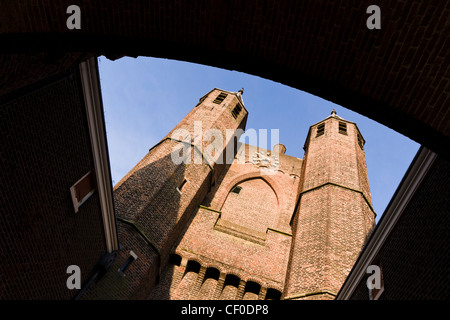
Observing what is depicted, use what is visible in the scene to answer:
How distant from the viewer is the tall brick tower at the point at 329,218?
9.99 m

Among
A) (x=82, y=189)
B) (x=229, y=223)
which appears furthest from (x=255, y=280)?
(x=82, y=189)

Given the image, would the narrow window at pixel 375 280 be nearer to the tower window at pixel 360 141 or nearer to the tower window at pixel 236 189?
the tower window at pixel 236 189

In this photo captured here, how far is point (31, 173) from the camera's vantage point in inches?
245

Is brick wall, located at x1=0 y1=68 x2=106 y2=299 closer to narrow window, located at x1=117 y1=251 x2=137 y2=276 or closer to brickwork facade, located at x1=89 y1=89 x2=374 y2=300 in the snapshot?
narrow window, located at x1=117 y1=251 x2=137 y2=276

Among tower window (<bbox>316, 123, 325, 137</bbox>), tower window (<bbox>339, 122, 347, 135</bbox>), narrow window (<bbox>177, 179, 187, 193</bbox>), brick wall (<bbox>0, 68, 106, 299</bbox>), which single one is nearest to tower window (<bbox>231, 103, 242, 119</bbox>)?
tower window (<bbox>316, 123, 325, 137</bbox>)

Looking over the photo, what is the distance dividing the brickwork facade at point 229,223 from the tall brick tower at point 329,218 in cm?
4

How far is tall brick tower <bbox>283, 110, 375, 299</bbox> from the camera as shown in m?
9.99

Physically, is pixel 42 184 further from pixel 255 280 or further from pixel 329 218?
pixel 329 218

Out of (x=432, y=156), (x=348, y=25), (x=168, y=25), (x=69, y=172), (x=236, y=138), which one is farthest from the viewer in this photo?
(x=236, y=138)

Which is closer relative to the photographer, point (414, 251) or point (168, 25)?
point (168, 25)

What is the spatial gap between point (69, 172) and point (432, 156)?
24.4 ft

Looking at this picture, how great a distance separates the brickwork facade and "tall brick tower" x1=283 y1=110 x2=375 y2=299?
4 cm

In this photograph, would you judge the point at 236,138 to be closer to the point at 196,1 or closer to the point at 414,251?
the point at 414,251

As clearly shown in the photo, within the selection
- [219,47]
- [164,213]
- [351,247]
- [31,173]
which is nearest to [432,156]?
[219,47]
